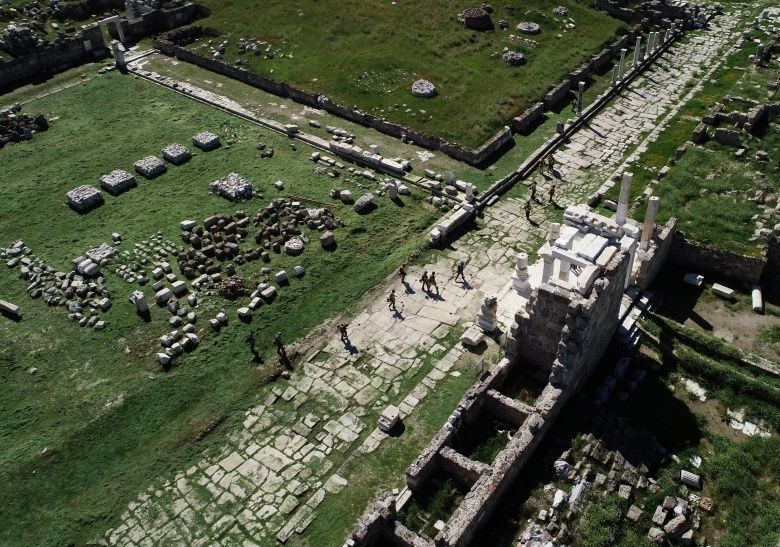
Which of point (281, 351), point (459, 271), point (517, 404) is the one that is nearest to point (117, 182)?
point (281, 351)

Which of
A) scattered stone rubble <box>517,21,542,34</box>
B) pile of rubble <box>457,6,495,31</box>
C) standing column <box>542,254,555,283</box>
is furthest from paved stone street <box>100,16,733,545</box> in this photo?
pile of rubble <box>457,6,495,31</box>

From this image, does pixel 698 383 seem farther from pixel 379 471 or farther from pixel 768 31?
pixel 768 31

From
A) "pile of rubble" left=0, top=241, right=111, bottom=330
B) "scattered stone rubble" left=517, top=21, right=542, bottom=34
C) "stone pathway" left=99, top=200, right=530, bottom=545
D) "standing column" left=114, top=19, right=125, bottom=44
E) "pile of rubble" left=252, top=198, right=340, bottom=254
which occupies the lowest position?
"stone pathway" left=99, top=200, right=530, bottom=545

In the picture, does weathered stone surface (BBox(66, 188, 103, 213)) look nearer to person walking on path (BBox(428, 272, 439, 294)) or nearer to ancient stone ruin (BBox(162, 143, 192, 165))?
ancient stone ruin (BBox(162, 143, 192, 165))

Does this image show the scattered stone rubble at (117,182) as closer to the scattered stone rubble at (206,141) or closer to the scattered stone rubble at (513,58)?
the scattered stone rubble at (206,141)

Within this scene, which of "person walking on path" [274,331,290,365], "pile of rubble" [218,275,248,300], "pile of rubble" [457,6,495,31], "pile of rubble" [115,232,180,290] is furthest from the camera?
"pile of rubble" [457,6,495,31]

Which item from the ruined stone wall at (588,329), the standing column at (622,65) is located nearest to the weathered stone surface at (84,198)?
the ruined stone wall at (588,329)
